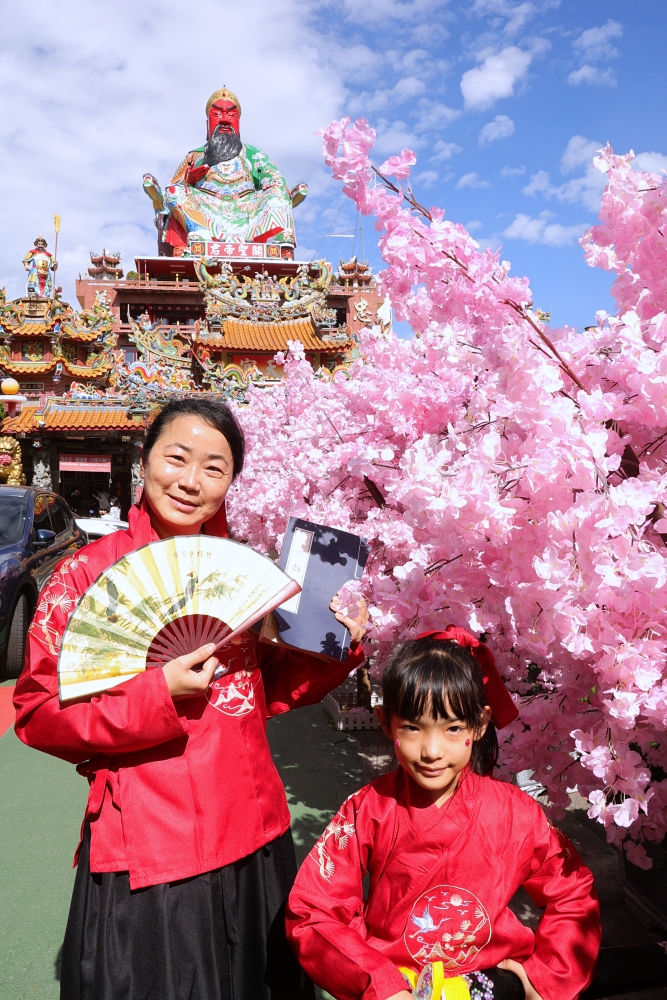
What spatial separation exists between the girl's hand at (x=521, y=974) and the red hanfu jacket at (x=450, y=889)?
0.02 meters

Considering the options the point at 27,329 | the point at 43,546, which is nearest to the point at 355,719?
the point at 43,546

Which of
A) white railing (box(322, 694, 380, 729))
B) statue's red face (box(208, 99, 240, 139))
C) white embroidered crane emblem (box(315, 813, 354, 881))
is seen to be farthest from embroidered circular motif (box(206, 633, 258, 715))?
→ statue's red face (box(208, 99, 240, 139))

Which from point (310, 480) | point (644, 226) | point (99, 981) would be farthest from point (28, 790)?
point (644, 226)

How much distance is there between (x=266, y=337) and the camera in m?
21.5

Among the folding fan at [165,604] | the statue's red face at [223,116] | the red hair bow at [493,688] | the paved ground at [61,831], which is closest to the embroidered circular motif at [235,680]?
the folding fan at [165,604]

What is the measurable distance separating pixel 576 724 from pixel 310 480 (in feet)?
8.61

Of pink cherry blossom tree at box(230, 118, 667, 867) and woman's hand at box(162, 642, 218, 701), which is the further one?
woman's hand at box(162, 642, 218, 701)

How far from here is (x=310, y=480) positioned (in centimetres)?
406

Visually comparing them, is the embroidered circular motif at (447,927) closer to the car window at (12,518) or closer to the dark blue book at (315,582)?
the dark blue book at (315,582)

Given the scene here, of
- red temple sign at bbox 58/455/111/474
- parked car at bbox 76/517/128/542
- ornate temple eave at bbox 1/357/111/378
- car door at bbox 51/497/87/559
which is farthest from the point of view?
red temple sign at bbox 58/455/111/474

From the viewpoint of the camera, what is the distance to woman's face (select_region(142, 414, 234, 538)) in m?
1.71

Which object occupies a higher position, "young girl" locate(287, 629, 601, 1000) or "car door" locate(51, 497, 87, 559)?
"car door" locate(51, 497, 87, 559)

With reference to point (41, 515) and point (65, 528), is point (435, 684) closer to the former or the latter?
point (41, 515)

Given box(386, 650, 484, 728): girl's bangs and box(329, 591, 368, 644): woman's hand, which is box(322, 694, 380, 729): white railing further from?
box(386, 650, 484, 728): girl's bangs
